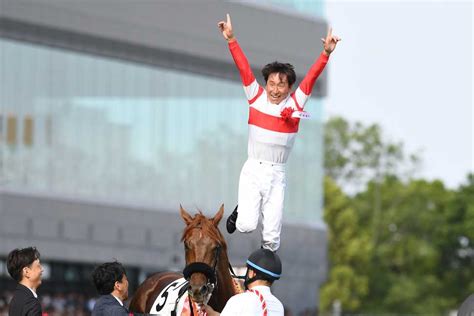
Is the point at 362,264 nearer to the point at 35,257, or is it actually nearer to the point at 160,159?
the point at 160,159

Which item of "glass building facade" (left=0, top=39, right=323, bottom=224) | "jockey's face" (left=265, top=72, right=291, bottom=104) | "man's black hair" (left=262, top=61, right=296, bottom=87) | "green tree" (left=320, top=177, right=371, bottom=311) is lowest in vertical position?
"green tree" (left=320, top=177, right=371, bottom=311)

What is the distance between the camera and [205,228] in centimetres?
1201

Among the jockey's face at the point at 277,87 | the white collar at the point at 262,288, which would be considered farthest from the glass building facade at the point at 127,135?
the white collar at the point at 262,288

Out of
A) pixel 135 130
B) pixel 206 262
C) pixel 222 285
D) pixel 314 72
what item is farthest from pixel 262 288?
pixel 135 130

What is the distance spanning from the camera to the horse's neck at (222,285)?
1227 cm

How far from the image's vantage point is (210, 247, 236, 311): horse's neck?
12.3 m

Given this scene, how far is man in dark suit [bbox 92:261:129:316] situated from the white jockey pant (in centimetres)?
111

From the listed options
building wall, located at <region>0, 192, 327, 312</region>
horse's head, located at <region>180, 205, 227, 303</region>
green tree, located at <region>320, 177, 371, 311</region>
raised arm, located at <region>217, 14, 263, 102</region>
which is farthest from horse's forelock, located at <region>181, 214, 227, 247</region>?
green tree, located at <region>320, 177, 371, 311</region>

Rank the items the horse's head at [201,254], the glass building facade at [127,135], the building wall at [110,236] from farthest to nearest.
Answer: the glass building facade at [127,135], the building wall at [110,236], the horse's head at [201,254]

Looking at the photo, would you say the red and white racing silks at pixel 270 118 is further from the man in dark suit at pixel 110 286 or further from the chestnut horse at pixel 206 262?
the man in dark suit at pixel 110 286

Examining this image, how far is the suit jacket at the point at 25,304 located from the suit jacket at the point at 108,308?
746 mm

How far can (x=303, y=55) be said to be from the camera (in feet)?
169

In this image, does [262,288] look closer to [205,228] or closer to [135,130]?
[205,228]

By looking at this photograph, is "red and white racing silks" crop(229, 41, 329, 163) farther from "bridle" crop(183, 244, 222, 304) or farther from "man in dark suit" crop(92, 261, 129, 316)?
"man in dark suit" crop(92, 261, 129, 316)
